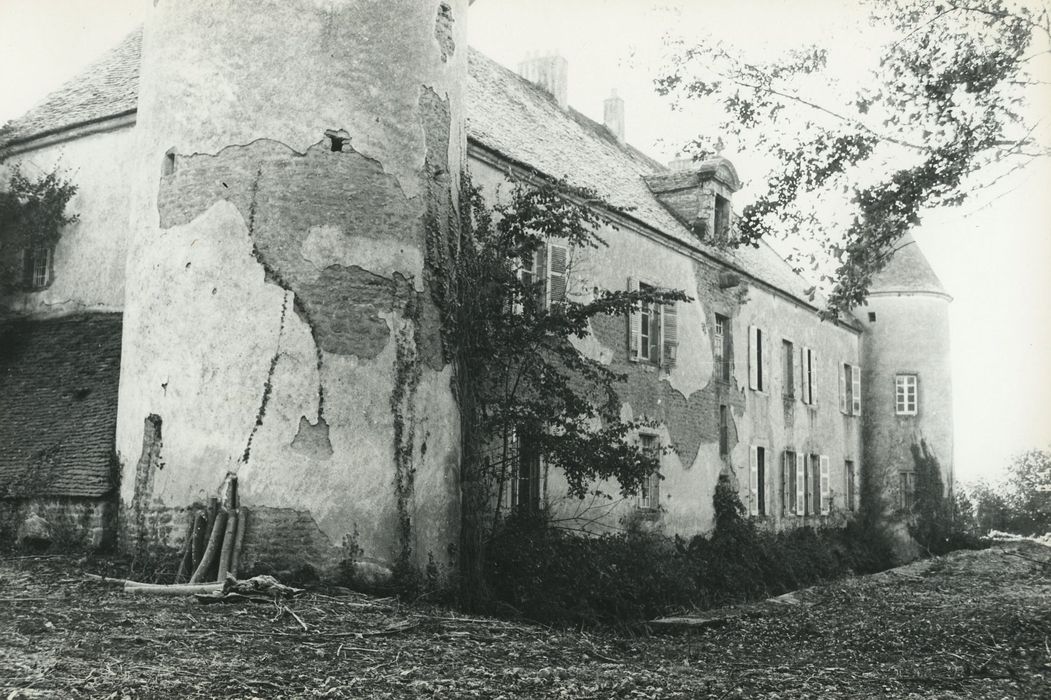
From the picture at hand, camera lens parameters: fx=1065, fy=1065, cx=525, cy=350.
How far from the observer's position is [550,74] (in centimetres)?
2292

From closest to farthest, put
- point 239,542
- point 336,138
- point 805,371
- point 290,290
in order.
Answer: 1. point 239,542
2. point 290,290
3. point 336,138
4. point 805,371

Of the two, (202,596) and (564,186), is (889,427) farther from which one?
(202,596)

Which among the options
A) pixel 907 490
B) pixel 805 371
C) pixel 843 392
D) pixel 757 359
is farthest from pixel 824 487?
pixel 757 359

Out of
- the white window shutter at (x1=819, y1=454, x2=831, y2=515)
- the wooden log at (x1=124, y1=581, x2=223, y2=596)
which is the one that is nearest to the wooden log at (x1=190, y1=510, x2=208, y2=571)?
the wooden log at (x1=124, y1=581, x2=223, y2=596)

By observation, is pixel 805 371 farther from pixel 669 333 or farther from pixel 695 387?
pixel 669 333

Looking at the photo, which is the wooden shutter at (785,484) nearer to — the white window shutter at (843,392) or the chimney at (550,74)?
the white window shutter at (843,392)

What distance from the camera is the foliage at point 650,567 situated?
42.8 feet

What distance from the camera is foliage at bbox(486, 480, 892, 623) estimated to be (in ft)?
42.8

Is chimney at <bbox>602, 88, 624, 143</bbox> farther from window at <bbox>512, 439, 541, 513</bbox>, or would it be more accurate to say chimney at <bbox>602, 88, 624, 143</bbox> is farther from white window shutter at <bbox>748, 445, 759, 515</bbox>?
window at <bbox>512, 439, 541, 513</bbox>

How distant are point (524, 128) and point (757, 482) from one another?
30.3ft

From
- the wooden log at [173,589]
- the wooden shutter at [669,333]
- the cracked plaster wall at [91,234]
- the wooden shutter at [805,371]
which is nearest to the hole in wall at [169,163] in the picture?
the cracked plaster wall at [91,234]

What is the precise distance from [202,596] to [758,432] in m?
15.3

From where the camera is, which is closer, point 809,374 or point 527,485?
point 527,485

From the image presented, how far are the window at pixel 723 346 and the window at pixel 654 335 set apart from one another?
233cm
